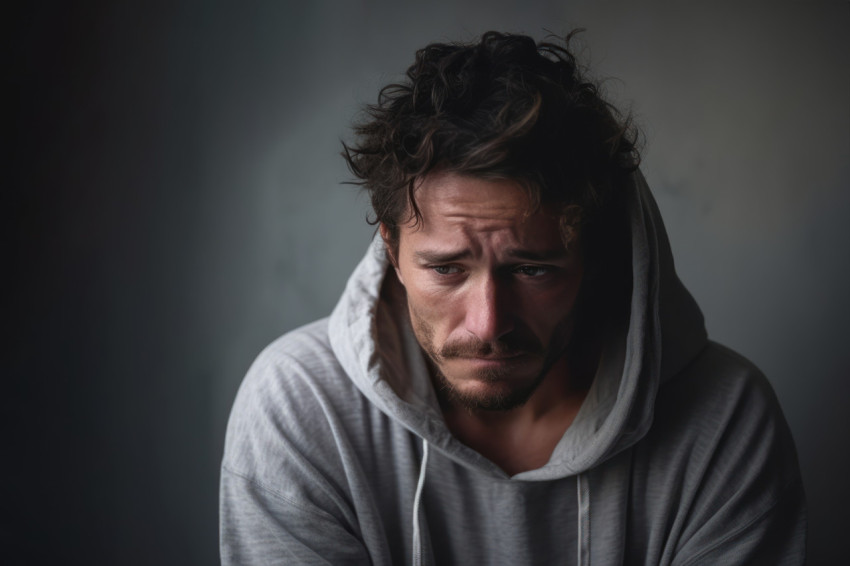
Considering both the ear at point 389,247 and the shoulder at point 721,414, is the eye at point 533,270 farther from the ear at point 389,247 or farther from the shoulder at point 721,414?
the shoulder at point 721,414

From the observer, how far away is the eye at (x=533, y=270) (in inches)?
45.1

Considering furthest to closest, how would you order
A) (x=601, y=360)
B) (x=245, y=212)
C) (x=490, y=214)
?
(x=245, y=212)
(x=601, y=360)
(x=490, y=214)

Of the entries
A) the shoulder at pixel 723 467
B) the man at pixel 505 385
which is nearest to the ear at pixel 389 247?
the man at pixel 505 385

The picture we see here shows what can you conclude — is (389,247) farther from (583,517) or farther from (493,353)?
(583,517)

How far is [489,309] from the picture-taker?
1.11 meters

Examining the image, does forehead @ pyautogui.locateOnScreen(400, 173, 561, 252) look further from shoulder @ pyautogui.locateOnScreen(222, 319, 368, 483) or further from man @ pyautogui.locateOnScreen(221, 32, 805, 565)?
shoulder @ pyautogui.locateOnScreen(222, 319, 368, 483)

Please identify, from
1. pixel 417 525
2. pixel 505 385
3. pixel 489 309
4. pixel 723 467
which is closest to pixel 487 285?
pixel 489 309

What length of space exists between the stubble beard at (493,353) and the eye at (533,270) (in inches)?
3.9

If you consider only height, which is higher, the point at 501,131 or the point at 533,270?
the point at 501,131

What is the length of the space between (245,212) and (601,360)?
905 millimetres

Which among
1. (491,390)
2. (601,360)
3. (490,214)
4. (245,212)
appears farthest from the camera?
(245,212)

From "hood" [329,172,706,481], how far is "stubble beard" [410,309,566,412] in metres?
0.07

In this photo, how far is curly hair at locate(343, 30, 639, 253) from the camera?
111 cm

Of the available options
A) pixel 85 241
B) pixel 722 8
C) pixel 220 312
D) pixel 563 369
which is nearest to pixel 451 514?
pixel 563 369
